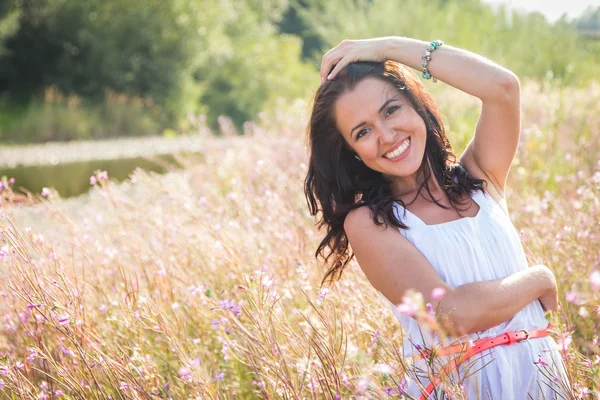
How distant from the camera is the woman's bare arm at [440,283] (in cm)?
195

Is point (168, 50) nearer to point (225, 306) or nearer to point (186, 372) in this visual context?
point (225, 306)

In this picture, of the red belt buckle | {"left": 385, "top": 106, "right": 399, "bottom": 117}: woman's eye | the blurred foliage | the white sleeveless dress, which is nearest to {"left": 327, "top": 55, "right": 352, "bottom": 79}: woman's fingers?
{"left": 385, "top": 106, "right": 399, "bottom": 117}: woman's eye

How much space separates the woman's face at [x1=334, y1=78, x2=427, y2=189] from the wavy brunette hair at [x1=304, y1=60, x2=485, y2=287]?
4 cm

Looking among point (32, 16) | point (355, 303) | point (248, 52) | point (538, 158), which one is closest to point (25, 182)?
point (538, 158)

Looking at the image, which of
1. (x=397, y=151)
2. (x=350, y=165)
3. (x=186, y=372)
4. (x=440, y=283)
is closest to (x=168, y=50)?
(x=350, y=165)

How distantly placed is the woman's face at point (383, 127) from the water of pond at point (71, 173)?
7514 mm

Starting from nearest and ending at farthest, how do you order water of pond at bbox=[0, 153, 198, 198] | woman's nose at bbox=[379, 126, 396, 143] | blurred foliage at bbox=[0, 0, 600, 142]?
woman's nose at bbox=[379, 126, 396, 143] < water of pond at bbox=[0, 153, 198, 198] < blurred foliage at bbox=[0, 0, 600, 142]

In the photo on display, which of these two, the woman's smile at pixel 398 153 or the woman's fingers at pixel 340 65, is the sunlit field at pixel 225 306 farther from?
the woman's smile at pixel 398 153

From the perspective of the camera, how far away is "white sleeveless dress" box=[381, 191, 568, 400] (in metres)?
2.02

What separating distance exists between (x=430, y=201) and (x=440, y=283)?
A: 448mm

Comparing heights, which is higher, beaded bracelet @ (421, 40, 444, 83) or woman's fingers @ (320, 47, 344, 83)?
beaded bracelet @ (421, 40, 444, 83)

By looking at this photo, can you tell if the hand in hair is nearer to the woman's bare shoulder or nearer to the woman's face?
the woman's face

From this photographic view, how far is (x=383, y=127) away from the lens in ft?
7.50

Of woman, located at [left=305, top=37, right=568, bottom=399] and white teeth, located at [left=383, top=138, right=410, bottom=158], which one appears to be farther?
white teeth, located at [left=383, top=138, right=410, bottom=158]
